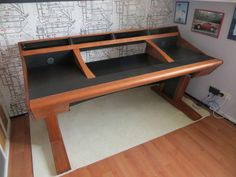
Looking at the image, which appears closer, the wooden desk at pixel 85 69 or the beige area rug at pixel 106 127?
the wooden desk at pixel 85 69

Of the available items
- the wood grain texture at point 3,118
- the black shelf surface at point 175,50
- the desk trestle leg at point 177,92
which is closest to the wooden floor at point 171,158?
the wood grain texture at point 3,118

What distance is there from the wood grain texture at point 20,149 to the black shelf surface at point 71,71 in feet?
2.32

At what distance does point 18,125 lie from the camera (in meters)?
1.95

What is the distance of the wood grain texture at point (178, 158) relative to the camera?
1.48 meters

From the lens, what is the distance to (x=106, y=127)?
192 centimetres

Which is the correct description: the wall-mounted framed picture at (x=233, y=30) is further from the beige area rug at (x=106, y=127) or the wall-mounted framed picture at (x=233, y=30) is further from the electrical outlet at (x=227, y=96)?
the beige area rug at (x=106, y=127)

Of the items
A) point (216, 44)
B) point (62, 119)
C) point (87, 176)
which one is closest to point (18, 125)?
point (62, 119)

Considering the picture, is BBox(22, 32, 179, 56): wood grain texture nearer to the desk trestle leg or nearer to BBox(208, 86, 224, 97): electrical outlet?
the desk trestle leg

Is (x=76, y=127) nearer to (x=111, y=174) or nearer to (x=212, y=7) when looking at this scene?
(x=111, y=174)

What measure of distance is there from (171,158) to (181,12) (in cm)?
174

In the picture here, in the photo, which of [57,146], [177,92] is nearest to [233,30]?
[177,92]

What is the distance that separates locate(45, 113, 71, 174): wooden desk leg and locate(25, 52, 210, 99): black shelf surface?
0.83ft

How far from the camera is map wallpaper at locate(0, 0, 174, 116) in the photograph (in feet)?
5.42

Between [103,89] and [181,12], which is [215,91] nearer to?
[181,12]
